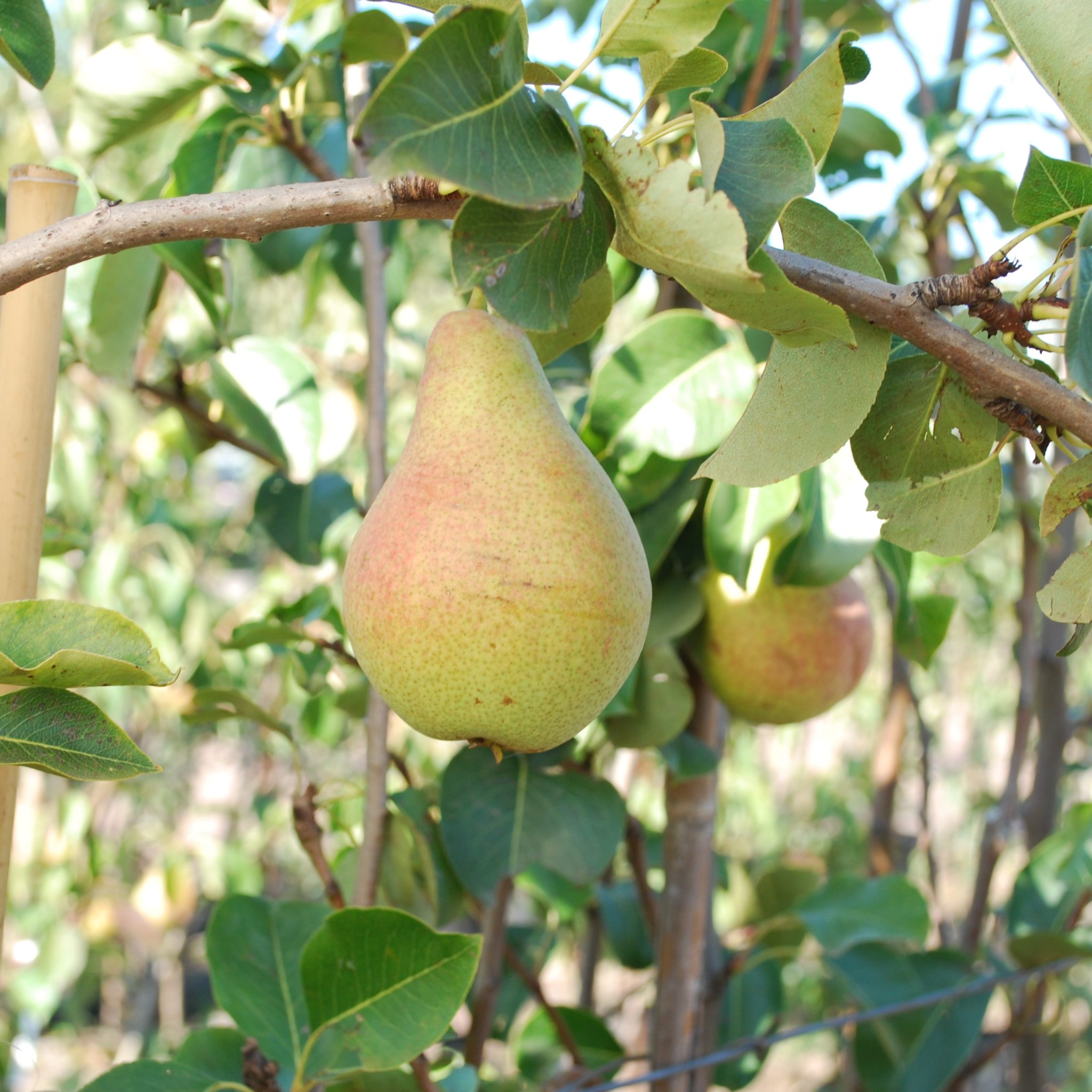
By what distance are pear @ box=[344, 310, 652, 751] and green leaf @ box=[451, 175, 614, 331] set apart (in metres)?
0.08

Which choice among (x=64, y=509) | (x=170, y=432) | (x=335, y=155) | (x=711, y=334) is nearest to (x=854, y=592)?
(x=711, y=334)

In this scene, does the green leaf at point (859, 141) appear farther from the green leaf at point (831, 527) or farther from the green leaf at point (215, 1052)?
the green leaf at point (215, 1052)

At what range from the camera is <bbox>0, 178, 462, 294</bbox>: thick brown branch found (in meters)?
0.40

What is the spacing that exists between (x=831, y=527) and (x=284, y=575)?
1.27 meters

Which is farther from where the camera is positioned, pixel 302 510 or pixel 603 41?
pixel 302 510

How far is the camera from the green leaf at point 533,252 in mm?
403

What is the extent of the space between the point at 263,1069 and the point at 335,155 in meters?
0.84

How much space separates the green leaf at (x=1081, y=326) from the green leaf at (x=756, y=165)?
108 millimetres

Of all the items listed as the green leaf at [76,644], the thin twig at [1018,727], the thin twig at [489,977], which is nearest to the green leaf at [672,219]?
the green leaf at [76,644]

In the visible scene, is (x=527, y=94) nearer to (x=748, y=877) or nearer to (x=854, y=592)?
(x=854, y=592)

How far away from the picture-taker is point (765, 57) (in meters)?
0.91

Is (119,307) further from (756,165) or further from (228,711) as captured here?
(756,165)

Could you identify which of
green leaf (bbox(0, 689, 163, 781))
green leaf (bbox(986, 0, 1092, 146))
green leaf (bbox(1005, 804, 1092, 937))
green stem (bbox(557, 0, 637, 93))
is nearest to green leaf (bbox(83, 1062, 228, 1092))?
green leaf (bbox(0, 689, 163, 781))

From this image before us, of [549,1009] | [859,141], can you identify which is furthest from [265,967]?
[859,141]
